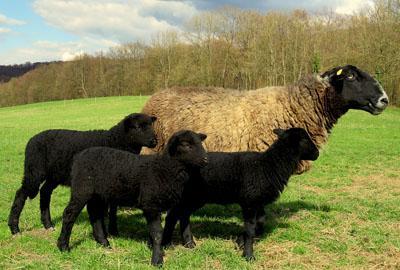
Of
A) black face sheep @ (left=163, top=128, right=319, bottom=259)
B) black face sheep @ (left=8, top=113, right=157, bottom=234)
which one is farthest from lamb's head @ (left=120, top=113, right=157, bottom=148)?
black face sheep @ (left=163, top=128, right=319, bottom=259)

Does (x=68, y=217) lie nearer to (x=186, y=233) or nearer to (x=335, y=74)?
(x=186, y=233)

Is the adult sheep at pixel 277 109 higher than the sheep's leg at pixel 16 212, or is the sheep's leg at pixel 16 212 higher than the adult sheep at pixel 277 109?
the adult sheep at pixel 277 109

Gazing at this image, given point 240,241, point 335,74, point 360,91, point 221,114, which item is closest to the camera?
point 240,241

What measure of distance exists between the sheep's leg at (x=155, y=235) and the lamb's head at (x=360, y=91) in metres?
4.29

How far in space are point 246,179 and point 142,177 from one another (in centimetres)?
158

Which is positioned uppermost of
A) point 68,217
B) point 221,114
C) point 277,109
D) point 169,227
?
point 277,109

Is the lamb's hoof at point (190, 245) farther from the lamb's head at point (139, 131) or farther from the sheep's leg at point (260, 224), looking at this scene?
the lamb's head at point (139, 131)

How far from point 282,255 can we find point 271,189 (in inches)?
39.0

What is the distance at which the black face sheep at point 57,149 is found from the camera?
24.3ft

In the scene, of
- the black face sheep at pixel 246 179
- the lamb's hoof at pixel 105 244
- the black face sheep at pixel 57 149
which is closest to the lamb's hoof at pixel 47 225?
the black face sheep at pixel 57 149

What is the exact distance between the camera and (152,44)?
227 ft

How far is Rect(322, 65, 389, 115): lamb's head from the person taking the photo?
7.83 meters

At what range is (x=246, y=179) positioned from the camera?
650 centimetres

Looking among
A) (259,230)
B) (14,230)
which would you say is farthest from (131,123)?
(259,230)
